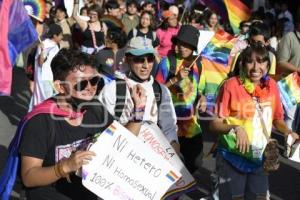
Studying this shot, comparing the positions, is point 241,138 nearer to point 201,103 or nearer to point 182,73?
point 182,73

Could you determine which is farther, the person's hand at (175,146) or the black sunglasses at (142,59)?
the black sunglasses at (142,59)

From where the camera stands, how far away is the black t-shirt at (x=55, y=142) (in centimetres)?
299

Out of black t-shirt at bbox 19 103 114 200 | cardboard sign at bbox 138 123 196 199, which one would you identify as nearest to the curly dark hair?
black t-shirt at bbox 19 103 114 200

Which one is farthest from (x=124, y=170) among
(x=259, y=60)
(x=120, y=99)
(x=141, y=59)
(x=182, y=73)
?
(x=182, y=73)

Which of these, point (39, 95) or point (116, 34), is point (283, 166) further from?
point (39, 95)


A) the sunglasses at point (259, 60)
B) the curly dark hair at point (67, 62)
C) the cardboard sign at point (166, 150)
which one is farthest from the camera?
the sunglasses at point (259, 60)

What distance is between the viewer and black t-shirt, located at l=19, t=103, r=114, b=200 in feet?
9.81

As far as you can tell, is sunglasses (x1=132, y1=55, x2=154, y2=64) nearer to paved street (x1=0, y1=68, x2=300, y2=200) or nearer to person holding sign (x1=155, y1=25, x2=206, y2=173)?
person holding sign (x1=155, y1=25, x2=206, y2=173)

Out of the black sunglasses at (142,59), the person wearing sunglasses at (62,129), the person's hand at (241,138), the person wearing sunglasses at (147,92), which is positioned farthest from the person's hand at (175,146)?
the person wearing sunglasses at (62,129)

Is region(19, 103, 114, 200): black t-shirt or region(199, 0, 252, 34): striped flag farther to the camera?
region(199, 0, 252, 34): striped flag

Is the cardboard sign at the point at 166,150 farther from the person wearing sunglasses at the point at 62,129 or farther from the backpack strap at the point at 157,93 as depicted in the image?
the person wearing sunglasses at the point at 62,129

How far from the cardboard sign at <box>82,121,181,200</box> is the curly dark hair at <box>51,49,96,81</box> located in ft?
1.15

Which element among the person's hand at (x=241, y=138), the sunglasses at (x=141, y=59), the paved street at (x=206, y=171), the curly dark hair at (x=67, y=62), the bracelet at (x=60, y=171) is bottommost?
the paved street at (x=206, y=171)

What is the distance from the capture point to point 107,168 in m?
3.11
